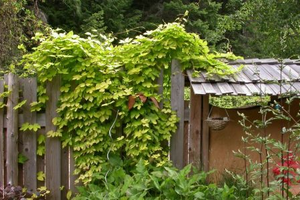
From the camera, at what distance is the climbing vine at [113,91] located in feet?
12.7

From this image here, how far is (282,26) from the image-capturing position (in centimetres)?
998

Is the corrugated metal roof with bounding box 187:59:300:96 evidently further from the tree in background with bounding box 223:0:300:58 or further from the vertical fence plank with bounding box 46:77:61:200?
the tree in background with bounding box 223:0:300:58

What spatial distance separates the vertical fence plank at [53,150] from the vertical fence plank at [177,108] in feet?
3.93

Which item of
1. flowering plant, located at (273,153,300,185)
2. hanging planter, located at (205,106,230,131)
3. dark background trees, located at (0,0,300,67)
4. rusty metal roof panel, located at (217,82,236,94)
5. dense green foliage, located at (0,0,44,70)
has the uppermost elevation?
dark background trees, located at (0,0,300,67)

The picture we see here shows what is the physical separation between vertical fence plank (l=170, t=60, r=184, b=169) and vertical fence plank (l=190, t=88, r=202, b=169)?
0.35 ft

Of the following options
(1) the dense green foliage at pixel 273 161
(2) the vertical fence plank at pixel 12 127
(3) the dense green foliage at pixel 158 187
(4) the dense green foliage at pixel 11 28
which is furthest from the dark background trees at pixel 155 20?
(1) the dense green foliage at pixel 273 161

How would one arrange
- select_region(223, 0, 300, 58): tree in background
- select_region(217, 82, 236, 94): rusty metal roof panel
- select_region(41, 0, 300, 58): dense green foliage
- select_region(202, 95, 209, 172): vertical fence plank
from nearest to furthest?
select_region(217, 82, 236, 94): rusty metal roof panel → select_region(202, 95, 209, 172): vertical fence plank → select_region(223, 0, 300, 58): tree in background → select_region(41, 0, 300, 58): dense green foliage

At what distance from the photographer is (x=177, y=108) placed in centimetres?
400

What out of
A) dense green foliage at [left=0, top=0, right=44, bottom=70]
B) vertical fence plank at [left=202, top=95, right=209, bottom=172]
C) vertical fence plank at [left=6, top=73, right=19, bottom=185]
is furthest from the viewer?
dense green foliage at [left=0, top=0, right=44, bottom=70]

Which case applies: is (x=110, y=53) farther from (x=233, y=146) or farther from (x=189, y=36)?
(x=233, y=146)

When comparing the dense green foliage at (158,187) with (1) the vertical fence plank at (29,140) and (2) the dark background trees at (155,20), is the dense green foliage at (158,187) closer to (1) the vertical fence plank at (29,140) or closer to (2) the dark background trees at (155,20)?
(1) the vertical fence plank at (29,140)

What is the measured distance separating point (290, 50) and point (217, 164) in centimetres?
704

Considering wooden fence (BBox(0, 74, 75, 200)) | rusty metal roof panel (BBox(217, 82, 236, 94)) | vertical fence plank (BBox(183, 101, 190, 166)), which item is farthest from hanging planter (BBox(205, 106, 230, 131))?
wooden fence (BBox(0, 74, 75, 200))

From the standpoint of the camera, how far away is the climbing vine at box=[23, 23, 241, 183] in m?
3.86
